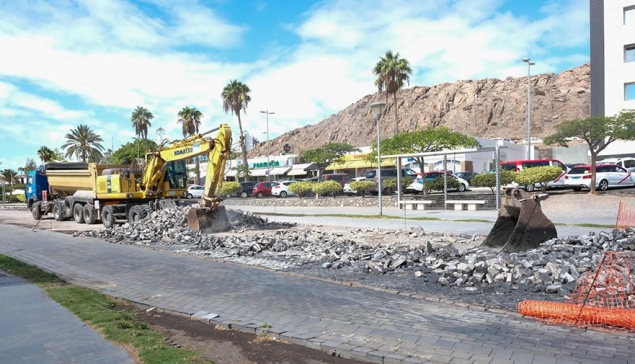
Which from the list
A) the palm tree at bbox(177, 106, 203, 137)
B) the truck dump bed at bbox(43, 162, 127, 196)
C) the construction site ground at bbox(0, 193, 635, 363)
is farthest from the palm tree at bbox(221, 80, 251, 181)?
the construction site ground at bbox(0, 193, 635, 363)

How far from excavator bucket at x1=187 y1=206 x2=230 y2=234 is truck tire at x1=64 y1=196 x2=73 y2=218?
1200 centimetres

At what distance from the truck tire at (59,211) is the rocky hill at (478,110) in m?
106

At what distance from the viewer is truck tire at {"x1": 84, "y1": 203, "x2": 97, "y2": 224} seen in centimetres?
2320

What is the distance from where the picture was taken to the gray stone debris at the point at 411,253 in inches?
305

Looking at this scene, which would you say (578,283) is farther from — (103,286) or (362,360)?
(103,286)

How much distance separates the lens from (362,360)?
16.4 ft

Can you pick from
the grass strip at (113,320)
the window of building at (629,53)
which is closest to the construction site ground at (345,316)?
the grass strip at (113,320)

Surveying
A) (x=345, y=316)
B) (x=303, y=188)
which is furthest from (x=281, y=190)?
(x=345, y=316)

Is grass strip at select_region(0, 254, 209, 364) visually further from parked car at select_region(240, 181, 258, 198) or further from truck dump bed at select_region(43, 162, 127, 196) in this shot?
parked car at select_region(240, 181, 258, 198)

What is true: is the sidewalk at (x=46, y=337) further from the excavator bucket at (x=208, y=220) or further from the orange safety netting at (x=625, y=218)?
the orange safety netting at (x=625, y=218)

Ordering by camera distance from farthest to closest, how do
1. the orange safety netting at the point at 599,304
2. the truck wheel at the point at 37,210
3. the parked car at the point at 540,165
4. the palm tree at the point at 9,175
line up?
1. the palm tree at the point at 9,175
2. the truck wheel at the point at 37,210
3. the parked car at the point at 540,165
4. the orange safety netting at the point at 599,304

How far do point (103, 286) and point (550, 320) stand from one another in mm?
7289

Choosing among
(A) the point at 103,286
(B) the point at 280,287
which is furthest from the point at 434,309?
(A) the point at 103,286

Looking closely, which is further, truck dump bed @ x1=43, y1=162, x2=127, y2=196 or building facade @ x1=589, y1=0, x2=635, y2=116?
building facade @ x1=589, y1=0, x2=635, y2=116
